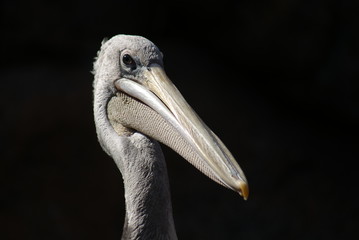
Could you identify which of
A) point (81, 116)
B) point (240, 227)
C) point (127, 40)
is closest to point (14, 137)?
point (81, 116)

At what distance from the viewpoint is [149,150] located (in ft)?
12.1

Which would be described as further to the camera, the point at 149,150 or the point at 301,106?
the point at 301,106

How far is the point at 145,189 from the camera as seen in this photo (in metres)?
3.66

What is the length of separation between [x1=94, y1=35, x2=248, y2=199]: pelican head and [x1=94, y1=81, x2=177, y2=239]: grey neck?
84 mm

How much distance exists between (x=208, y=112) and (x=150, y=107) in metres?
3.56

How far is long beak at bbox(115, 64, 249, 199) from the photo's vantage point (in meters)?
3.30

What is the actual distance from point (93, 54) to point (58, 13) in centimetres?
46

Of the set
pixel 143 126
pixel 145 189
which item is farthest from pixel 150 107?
pixel 145 189

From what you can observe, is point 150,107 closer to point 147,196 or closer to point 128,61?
point 128,61

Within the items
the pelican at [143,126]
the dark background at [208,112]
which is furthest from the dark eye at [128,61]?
the dark background at [208,112]

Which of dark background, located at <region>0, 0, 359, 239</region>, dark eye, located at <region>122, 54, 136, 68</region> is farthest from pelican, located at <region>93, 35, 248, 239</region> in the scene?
dark background, located at <region>0, 0, 359, 239</region>

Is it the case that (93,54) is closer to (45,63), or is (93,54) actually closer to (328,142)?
(45,63)

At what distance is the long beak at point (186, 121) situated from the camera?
3.30m

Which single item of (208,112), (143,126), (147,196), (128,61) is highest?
(128,61)
